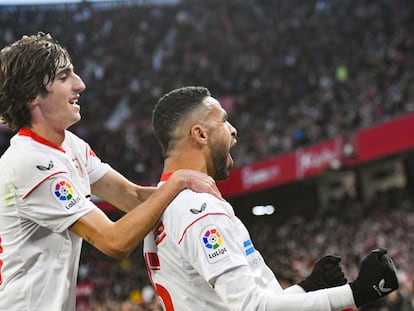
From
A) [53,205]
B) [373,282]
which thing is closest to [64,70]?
[53,205]

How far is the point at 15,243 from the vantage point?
3221 mm

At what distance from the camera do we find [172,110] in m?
3.34

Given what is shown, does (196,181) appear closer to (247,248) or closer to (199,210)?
(199,210)

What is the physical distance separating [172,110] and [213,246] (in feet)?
2.36

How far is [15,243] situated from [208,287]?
84 cm

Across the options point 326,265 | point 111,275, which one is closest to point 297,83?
point 111,275

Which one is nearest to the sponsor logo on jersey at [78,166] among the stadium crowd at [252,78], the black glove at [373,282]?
the black glove at [373,282]

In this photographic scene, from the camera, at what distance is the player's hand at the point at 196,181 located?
312cm

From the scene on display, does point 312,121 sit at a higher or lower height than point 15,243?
lower

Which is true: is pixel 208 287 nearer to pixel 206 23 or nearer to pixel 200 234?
pixel 200 234

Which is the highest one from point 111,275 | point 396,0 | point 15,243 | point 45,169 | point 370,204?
point 45,169

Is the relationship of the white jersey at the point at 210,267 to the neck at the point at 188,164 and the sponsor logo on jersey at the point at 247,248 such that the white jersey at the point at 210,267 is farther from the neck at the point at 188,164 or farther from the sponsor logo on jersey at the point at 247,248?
the neck at the point at 188,164

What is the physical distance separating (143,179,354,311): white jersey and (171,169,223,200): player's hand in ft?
0.10

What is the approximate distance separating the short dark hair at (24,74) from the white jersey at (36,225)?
0.39 feet
